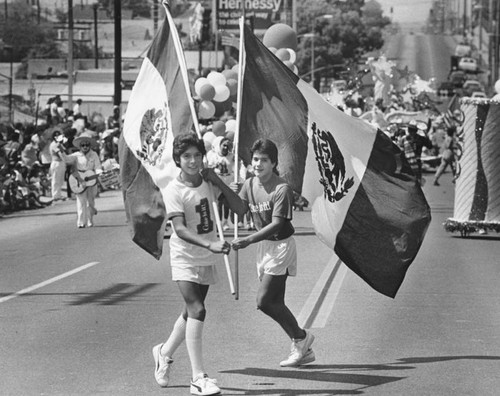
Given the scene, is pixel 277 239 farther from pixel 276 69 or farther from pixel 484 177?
pixel 484 177

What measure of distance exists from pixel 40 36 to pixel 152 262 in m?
89.7

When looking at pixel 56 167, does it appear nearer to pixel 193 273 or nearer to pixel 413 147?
pixel 413 147

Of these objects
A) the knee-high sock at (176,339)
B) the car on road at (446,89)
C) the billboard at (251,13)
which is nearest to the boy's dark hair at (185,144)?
the knee-high sock at (176,339)

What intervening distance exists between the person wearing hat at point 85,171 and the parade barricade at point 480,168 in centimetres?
640

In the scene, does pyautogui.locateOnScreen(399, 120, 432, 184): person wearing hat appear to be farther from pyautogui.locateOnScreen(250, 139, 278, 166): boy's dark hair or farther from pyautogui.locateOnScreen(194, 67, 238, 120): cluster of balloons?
pyautogui.locateOnScreen(250, 139, 278, 166): boy's dark hair

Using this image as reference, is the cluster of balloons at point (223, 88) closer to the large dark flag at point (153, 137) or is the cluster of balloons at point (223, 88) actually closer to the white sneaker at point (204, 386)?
the large dark flag at point (153, 137)

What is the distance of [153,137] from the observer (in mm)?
10859

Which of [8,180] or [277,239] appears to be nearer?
[277,239]

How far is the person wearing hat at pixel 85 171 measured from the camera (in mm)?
23484

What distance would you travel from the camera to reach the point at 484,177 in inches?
846

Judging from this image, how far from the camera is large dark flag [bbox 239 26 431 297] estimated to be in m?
10.6

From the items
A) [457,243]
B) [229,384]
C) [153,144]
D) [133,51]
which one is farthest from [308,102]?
[133,51]

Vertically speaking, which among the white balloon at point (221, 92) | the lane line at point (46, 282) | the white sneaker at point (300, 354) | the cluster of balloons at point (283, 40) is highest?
the cluster of balloons at point (283, 40)

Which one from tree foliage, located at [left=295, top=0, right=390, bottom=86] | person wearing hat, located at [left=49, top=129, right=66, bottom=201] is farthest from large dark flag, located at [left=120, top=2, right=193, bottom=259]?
tree foliage, located at [left=295, top=0, right=390, bottom=86]
